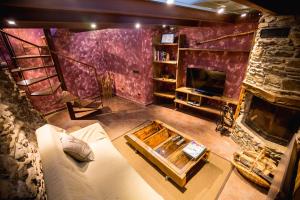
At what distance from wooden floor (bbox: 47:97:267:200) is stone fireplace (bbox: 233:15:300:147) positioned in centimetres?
58

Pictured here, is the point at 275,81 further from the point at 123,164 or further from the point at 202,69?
the point at 123,164

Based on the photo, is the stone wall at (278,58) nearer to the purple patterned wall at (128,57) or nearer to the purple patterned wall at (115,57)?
the purple patterned wall at (128,57)

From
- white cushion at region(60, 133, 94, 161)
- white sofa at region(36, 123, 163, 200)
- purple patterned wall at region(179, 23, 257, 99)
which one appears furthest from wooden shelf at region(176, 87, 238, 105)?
white cushion at region(60, 133, 94, 161)

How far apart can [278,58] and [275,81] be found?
31cm

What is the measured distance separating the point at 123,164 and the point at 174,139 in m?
1.00

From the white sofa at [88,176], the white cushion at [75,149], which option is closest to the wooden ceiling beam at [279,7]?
the white sofa at [88,176]

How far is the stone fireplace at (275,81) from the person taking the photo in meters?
1.84

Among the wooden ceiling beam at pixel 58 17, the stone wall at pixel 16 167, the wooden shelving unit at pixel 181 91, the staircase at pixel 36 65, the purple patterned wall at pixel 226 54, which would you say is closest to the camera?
the stone wall at pixel 16 167

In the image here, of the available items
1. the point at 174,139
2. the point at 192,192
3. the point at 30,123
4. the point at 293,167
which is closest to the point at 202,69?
the point at 174,139

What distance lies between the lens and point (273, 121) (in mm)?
2242

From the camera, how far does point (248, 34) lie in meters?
2.76

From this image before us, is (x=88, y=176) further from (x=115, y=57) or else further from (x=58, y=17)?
(x=115, y=57)

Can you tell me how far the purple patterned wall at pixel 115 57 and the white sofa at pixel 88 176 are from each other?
8.73 ft

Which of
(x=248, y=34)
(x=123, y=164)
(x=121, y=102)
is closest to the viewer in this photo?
(x=123, y=164)
